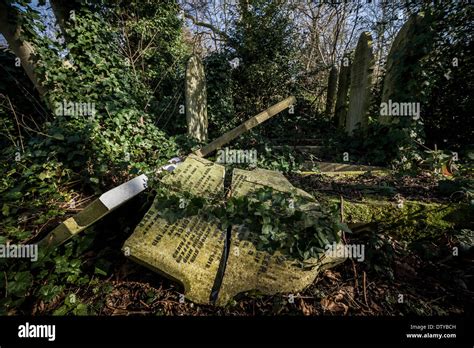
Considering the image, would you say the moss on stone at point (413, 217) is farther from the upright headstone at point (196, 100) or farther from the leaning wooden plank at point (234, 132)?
the upright headstone at point (196, 100)

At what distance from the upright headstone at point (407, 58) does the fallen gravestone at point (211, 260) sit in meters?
3.87

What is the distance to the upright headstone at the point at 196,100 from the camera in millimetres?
5832

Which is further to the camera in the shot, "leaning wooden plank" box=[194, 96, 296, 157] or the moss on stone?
"leaning wooden plank" box=[194, 96, 296, 157]

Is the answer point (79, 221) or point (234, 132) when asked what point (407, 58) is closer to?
point (234, 132)

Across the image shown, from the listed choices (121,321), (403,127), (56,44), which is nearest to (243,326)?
(121,321)

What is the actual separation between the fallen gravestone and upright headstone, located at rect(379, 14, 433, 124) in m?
3.87

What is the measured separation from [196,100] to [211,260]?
483 centimetres

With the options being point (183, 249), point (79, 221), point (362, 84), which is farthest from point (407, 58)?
point (79, 221)

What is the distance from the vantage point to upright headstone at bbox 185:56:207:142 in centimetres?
583

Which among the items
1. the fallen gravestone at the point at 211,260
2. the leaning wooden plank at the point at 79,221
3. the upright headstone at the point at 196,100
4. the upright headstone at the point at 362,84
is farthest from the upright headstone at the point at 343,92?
the leaning wooden plank at the point at 79,221

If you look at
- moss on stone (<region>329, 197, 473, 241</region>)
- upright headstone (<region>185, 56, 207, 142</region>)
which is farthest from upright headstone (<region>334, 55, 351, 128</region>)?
moss on stone (<region>329, 197, 473, 241</region>)

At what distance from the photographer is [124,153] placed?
3982mm

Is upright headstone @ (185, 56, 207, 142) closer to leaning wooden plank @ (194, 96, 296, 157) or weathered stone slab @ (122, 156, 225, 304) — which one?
leaning wooden plank @ (194, 96, 296, 157)

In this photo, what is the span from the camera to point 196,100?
6027 mm
